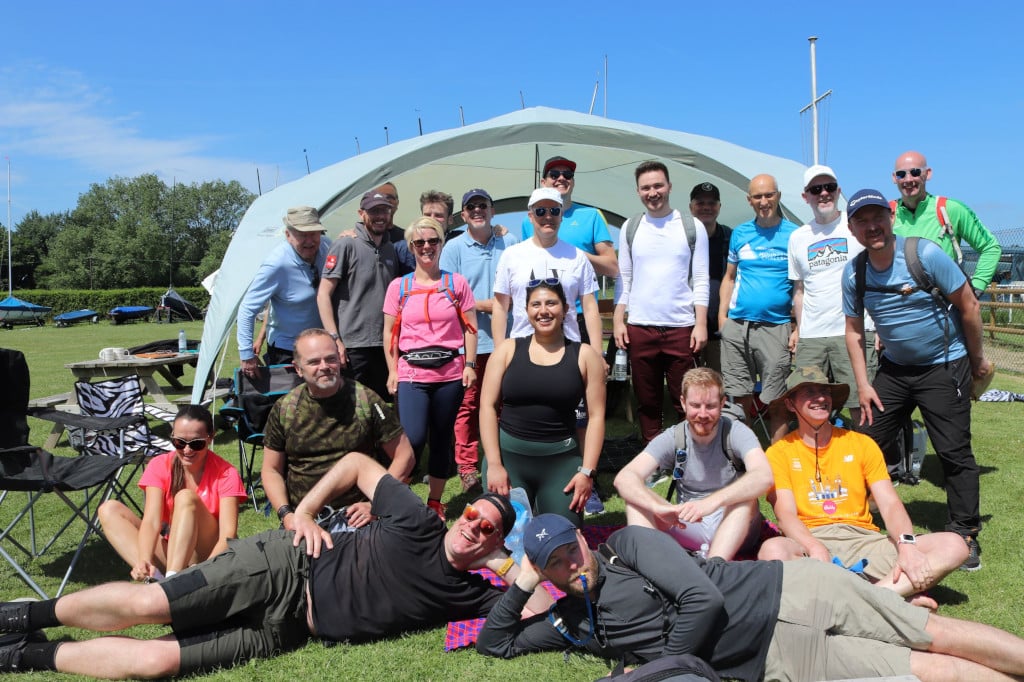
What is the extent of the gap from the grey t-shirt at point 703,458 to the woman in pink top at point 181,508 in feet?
6.46

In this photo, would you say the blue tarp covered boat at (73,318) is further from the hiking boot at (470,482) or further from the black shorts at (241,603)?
the black shorts at (241,603)

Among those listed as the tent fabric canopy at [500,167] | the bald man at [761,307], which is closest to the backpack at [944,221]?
the bald man at [761,307]

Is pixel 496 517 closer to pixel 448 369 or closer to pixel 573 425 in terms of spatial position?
pixel 573 425

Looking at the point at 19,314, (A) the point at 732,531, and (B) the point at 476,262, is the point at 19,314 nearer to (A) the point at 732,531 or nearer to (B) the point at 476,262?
(B) the point at 476,262

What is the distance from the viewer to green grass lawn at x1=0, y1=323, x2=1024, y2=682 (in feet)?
9.51

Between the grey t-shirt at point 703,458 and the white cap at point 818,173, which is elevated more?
the white cap at point 818,173

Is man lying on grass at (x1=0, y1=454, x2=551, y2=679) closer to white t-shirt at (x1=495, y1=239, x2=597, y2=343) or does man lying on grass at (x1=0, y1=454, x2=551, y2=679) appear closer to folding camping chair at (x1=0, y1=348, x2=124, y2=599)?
folding camping chair at (x1=0, y1=348, x2=124, y2=599)

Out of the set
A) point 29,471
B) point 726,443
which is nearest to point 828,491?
point 726,443

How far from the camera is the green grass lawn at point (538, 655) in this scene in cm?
290

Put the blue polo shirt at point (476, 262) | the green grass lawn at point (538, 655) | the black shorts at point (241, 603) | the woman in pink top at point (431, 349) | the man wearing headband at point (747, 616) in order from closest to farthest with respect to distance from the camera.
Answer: the man wearing headband at point (747, 616), the black shorts at point (241, 603), the green grass lawn at point (538, 655), the woman in pink top at point (431, 349), the blue polo shirt at point (476, 262)

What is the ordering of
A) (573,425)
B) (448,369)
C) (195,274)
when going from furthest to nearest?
1. (195,274)
2. (448,369)
3. (573,425)

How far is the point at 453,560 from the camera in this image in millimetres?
2992

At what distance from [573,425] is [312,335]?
1.36m

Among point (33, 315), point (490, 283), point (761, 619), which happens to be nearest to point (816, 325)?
point (490, 283)
